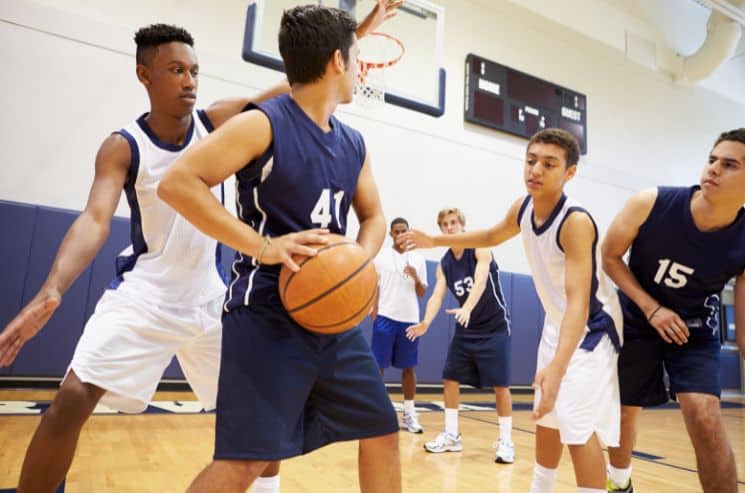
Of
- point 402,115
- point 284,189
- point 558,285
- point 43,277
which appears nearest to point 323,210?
point 284,189

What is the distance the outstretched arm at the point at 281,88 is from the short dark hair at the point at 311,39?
379 mm

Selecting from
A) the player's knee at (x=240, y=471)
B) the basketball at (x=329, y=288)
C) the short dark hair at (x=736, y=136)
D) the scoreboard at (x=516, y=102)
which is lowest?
the player's knee at (x=240, y=471)

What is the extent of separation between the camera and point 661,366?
2.46 m

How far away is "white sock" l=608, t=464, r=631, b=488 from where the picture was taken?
2582mm

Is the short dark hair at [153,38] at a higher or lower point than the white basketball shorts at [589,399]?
higher

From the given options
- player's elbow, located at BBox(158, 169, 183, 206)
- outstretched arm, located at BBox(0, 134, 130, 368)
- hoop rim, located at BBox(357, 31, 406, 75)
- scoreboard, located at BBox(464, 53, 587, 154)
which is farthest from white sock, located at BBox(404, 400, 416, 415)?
scoreboard, located at BBox(464, 53, 587, 154)

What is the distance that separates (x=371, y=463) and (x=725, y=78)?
13.1 meters

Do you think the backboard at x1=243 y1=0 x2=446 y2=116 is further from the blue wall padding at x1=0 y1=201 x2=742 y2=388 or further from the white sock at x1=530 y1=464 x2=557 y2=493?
the white sock at x1=530 y1=464 x2=557 y2=493

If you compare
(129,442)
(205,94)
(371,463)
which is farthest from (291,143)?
(205,94)

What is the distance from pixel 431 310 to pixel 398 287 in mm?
567

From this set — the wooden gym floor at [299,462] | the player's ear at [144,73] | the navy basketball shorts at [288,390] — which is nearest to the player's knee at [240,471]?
the navy basketball shorts at [288,390]

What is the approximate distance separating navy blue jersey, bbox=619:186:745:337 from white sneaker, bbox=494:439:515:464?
1.55m

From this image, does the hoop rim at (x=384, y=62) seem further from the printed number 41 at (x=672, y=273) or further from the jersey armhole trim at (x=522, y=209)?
the printed number 41 at (x=672, y=273)

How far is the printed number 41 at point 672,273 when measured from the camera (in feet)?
7.86
